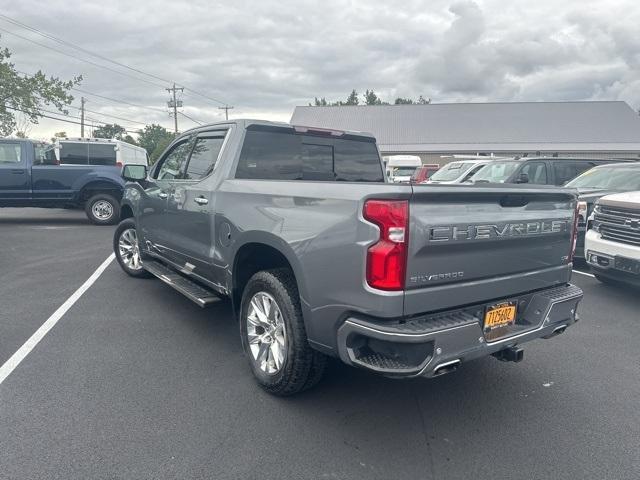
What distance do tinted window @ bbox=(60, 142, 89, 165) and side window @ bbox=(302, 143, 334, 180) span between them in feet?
43.6

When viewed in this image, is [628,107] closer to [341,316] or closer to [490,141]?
[490,141]

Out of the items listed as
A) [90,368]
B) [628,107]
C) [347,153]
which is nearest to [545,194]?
[347,153]

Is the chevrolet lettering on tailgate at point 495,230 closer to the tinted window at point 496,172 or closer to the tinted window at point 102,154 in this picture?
the tinted window at point 496,172

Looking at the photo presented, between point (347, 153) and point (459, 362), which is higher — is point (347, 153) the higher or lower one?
the higher one

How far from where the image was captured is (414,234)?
252 centimetres

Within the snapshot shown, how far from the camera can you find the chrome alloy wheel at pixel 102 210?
1231cm

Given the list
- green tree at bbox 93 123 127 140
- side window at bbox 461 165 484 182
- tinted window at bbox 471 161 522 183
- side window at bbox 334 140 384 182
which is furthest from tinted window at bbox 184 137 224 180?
green tree at bbox 93 123 127 140

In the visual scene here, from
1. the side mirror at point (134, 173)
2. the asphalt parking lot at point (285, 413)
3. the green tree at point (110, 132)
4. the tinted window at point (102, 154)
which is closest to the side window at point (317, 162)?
the asphalt parking lot at point (285, 413)

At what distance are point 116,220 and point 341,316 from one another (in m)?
11.4

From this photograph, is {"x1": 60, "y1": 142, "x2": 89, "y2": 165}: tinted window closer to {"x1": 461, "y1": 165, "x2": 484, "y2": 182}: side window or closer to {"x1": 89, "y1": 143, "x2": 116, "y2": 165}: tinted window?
{"x1": 89, "y1": 143, "x2": 116, "y2": 165}: tinted window

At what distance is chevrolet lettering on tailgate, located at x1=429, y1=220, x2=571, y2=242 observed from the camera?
103 inches

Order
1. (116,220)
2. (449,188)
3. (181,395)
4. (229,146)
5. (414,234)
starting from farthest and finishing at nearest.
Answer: (116,220) < (229,146) < (181,395) < (449,188) < (414,234)

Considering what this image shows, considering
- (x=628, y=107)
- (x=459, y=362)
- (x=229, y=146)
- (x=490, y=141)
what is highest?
(x=628, y=107)

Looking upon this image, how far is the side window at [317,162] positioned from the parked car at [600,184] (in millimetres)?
4323
